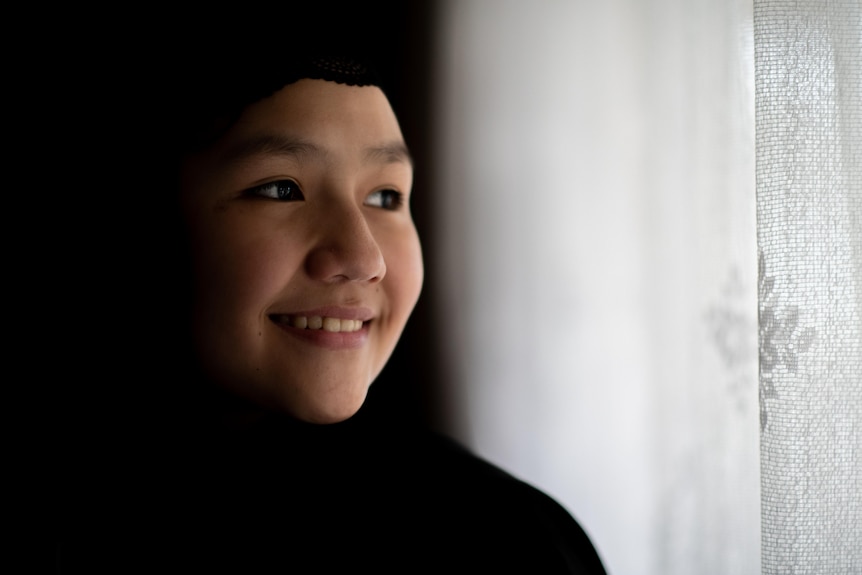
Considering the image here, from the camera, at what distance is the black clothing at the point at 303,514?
797mm

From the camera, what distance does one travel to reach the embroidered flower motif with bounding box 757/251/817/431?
2.06 ft

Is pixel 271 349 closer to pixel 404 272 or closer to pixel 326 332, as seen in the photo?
pixel 326 332

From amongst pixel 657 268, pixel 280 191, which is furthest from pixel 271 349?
pixel 657 268

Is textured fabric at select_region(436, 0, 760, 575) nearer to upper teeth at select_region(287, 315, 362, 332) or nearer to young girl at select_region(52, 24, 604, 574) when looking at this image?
young girl at select_region(52, 24, 604, 574)

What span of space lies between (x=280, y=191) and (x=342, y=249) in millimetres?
104

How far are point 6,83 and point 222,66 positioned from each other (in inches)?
14.9

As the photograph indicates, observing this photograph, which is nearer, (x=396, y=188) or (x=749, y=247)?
(x=749, y=247)

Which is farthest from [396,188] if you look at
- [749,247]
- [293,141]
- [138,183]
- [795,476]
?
[795,476]

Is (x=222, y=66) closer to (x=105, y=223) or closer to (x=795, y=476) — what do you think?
(x=105, y=223)

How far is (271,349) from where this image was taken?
0.77 metres

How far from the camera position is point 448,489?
0.95 meters

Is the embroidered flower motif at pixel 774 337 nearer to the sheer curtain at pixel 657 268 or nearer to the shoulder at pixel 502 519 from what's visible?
the sheer curtain at pixel 657 268

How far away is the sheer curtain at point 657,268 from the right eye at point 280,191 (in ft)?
1.45

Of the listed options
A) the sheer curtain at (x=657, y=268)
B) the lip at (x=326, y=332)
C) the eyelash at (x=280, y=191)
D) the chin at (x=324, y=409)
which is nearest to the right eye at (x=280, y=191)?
the eyelash at (x=280, y=191)
